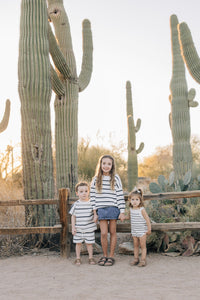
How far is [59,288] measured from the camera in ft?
12.9

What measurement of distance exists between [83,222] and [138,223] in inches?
33.8

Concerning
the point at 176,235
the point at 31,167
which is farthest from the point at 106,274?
the point at 31,167

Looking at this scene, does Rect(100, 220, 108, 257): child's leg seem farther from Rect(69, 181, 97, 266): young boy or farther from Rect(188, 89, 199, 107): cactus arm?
Rect(188, 89, 199, 107): cactus arm

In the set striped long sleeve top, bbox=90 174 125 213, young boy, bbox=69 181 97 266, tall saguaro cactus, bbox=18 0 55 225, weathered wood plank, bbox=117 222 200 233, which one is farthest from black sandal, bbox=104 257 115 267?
tall saguaro cactus, bbox=18 0 55 225

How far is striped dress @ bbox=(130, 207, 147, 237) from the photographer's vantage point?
498 centimetres

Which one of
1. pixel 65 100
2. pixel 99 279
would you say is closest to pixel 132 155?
pixel 65 100

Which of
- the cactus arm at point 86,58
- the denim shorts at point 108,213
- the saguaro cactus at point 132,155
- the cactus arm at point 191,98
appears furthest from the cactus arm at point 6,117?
the denim shorts at point 108,213

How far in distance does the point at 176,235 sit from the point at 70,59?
4579mm

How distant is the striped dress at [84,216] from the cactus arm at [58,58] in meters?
3.30

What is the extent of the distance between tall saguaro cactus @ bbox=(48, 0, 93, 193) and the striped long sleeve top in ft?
7.15

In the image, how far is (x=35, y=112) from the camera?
6160mm

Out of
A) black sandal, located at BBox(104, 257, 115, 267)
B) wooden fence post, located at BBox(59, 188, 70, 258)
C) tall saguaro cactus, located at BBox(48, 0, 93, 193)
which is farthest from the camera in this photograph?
tall saguaro cactus, located at BBox(48, 0, 93, 193)

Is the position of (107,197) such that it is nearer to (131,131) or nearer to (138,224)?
(138,224)

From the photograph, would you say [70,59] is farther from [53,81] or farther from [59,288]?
[59,288]
